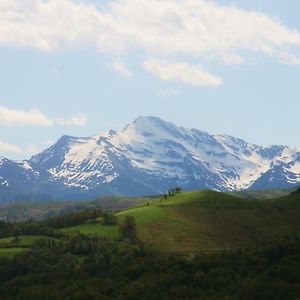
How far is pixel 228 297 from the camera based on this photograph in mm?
197000

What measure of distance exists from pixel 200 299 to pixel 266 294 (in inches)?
867

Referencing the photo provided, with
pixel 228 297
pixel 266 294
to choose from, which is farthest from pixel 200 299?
pixel 266 294

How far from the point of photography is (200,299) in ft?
652

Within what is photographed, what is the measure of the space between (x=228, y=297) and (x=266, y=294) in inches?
517

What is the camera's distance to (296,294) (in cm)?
19750

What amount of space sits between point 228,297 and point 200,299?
30.3 ft

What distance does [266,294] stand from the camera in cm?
19938

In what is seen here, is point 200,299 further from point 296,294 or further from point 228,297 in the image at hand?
point 296,294

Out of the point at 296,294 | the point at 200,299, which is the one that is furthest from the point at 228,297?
the point at 296,294

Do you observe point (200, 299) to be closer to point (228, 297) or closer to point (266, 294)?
point (228, 297)

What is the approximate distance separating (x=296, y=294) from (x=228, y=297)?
22.4 m

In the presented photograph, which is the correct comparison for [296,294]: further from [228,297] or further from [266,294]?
[228,297]

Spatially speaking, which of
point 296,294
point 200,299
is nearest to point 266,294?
point 296,294
